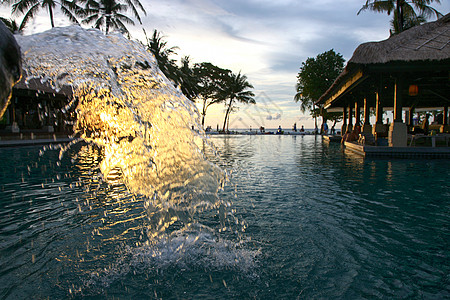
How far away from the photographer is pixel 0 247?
3.66 metres

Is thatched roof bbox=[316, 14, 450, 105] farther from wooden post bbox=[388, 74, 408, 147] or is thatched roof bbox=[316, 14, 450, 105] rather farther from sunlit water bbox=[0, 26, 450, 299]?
sunlit water bbox=[0, 26, 450, 299]

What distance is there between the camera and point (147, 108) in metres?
5.04

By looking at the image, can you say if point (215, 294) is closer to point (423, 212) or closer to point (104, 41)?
point (104, 41)

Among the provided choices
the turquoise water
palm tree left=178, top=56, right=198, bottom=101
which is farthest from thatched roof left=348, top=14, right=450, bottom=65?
palm tree left=178, top=56, right=198, bottom=101

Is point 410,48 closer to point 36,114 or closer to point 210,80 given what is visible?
point 36,114

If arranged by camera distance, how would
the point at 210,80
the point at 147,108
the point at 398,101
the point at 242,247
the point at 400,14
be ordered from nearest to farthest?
the point at 242,247
the point at 147,108
the point at 398,101
the point at 400,14
the point at 210,80

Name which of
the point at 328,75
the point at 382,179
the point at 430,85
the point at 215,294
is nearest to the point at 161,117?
the point at 215,294

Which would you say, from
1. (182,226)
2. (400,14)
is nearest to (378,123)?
(400,14)

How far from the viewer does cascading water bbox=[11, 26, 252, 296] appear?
3688 mm

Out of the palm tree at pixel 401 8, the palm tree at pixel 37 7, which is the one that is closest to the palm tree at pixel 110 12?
the palm tree at pixel 37 7

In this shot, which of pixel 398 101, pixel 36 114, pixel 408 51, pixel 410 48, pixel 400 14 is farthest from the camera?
pixel 36 114

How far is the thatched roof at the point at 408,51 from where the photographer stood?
10508 mm

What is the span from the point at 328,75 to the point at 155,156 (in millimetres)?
36904

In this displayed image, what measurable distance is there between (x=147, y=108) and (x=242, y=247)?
9.17 ft
